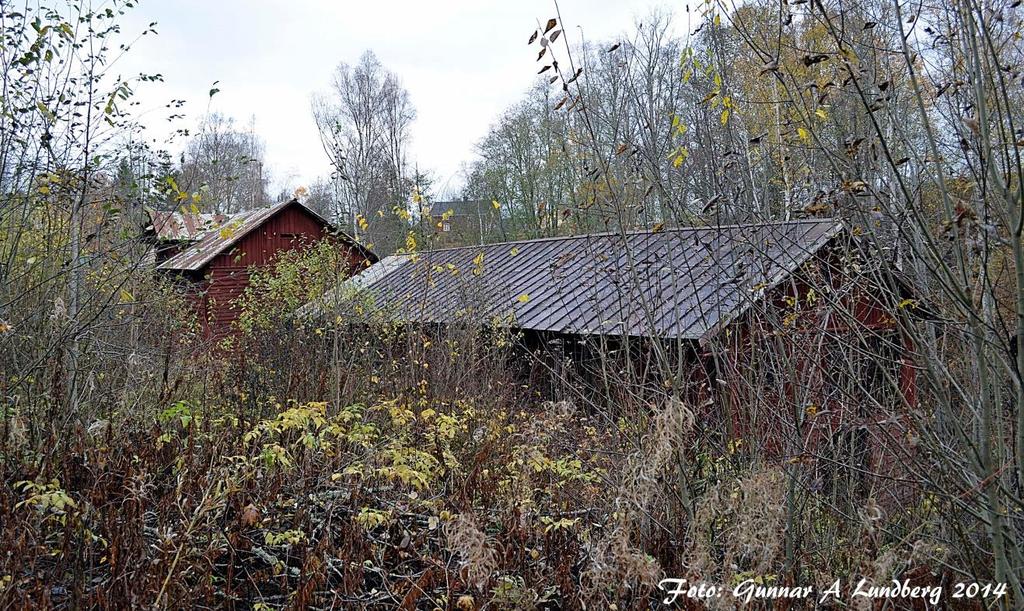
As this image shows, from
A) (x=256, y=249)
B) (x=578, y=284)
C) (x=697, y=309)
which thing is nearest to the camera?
(x=578, y=284)

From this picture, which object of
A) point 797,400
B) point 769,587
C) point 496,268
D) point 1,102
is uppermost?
point 1,102

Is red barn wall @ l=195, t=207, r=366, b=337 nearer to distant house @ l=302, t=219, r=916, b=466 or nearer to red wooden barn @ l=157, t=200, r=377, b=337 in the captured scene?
red wooden barn @ l=157, t=200, r=377, b=337

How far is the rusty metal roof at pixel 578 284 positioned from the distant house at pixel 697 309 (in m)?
0.03

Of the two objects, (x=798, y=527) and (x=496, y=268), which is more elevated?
(x=496, y=268)

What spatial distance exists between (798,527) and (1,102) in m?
6.03

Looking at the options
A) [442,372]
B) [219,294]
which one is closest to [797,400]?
[442,372]

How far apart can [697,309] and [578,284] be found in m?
1.62

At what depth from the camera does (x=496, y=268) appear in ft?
38.7

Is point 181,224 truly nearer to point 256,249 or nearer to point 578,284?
point 578,284

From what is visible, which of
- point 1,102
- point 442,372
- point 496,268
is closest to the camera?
point 1,102

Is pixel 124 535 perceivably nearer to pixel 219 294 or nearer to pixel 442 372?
pixel 442 372

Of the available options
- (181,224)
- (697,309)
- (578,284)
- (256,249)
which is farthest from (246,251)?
(578,284)

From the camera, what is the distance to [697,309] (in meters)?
7.07

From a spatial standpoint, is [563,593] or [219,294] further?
[219,294]
